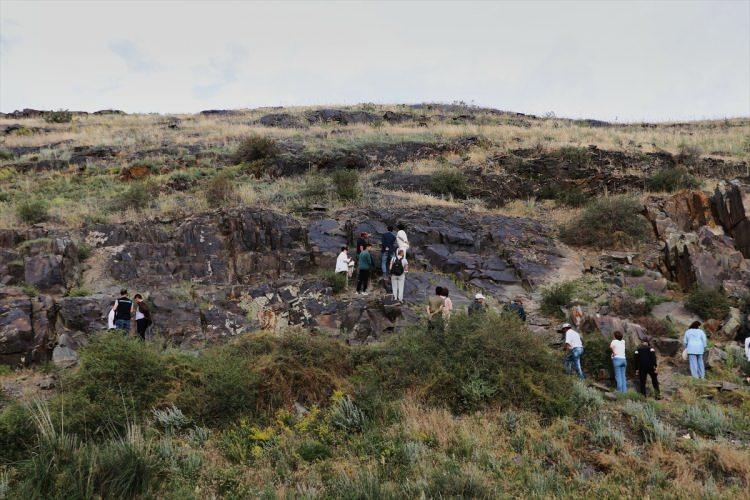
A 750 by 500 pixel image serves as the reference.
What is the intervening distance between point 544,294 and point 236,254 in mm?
10039

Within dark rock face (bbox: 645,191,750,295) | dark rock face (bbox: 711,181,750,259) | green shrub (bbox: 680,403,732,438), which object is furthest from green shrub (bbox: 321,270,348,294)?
dark rock face (bbox: 711,181,750,259)

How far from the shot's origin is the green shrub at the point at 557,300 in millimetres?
14164

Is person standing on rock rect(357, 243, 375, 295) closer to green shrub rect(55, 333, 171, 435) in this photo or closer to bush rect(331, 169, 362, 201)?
green shrub rect(55, 333, 171, 435)

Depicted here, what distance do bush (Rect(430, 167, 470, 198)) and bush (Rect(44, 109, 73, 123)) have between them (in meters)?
35.2

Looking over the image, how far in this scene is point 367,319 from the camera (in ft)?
41.4

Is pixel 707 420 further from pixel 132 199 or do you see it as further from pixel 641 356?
pixel 132 199

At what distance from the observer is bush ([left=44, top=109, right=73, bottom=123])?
4103 cm

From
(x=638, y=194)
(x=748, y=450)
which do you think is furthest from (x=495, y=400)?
(x=638, y=194)

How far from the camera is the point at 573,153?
2542 centimetres

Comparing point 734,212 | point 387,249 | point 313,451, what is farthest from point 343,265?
point 734,212

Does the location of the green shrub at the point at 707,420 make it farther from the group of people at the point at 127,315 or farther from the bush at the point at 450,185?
the bush at the point at 450,185

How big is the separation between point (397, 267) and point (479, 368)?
4.92 metres

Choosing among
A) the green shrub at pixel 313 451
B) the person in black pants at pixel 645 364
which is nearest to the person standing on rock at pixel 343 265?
the green shrub at pixel 313 451

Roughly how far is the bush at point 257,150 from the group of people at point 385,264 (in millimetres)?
12678
